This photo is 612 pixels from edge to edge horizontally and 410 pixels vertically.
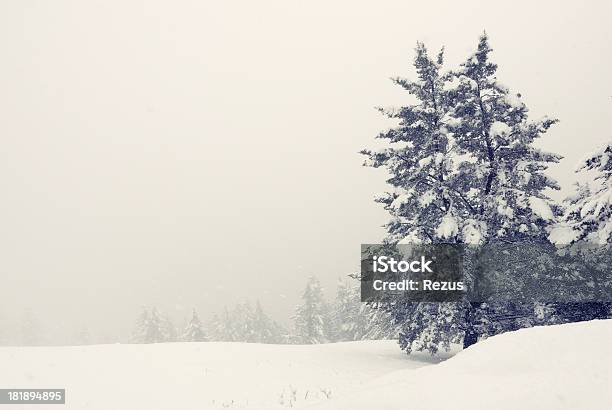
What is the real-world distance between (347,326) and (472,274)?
3675cm

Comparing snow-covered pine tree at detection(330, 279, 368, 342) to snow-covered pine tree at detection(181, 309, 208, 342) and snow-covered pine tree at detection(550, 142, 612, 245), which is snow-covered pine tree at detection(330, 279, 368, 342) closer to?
snow-covered pine tree at detection(181, 309, 208, 342)

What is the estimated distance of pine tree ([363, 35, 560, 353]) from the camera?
50.8ft

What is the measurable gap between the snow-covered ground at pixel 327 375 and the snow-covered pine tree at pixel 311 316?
32.1 m

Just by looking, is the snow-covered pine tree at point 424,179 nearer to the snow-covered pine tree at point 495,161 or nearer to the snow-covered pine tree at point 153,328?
the snow-covered pine tree at point 495,161

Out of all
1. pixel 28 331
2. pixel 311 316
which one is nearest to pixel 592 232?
pixel 311 316

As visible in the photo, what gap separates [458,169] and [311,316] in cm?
3883

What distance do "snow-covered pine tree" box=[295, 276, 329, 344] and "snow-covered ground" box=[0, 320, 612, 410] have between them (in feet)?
105

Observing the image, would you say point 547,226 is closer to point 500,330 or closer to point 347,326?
point 500,330

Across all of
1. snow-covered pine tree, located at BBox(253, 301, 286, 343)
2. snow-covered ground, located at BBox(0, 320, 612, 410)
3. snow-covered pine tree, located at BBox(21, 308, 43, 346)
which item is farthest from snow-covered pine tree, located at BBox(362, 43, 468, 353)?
snow-covered pine tree, located at BBox(21, 308, 43, 346)

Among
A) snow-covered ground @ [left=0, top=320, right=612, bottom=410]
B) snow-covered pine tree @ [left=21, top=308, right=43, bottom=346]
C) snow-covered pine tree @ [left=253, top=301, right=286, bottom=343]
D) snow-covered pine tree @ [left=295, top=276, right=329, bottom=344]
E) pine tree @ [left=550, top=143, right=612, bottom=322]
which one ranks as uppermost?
pine tree @ [left=550, top=143, right=612, bottom=322]

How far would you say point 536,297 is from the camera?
15805 millimetres

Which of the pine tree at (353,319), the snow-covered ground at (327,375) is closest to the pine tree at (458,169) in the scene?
the snow-covered ground at (327,375)

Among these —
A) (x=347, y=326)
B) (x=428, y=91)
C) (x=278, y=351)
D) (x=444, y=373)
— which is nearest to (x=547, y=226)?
(x=428, y=91)

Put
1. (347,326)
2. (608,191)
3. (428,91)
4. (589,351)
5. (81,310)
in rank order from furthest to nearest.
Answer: (81,310)
(347,326)
(428,91)
(608,191)
(589,351)
